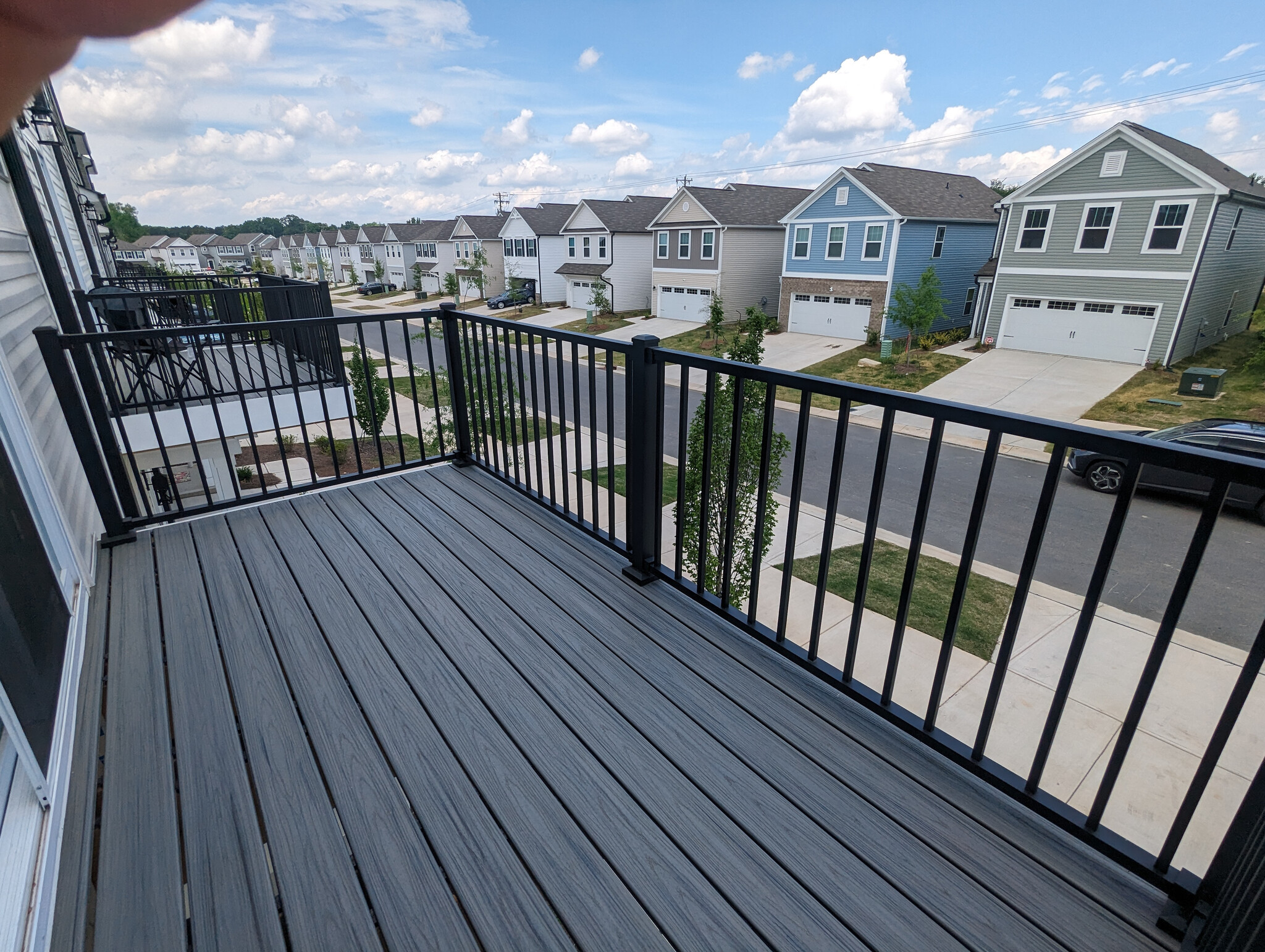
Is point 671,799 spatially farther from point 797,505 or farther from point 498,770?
point 797,505

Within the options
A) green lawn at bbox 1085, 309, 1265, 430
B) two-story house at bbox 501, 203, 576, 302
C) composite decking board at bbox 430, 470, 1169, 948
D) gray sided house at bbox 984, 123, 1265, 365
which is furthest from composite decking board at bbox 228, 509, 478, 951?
two-story house at bbox 501, 203, 576, 302

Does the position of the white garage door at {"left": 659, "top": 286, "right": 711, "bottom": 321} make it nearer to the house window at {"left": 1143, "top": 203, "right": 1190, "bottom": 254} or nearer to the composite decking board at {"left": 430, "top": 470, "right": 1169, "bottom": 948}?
the house window at {"left": 1143, "top": 203, "right": 1190, "bottom": 254}

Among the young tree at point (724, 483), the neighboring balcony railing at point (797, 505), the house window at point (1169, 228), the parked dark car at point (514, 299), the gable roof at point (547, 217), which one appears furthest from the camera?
the parked dark car at point (514, 299)

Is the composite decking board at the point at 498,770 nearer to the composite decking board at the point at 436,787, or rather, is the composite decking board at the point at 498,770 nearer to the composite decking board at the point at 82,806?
the composite decking board at the point at 436,787

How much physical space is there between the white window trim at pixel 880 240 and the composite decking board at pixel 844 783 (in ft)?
58.4

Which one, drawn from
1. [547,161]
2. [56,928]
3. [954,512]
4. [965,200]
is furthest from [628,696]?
[547,161]

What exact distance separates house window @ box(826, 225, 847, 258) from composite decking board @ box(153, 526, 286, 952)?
19197 mm

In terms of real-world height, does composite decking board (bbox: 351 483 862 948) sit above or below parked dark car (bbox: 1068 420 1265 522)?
above

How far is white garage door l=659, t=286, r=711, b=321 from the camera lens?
22.1m

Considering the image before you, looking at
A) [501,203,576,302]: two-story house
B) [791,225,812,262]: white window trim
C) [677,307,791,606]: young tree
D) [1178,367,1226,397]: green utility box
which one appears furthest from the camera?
[501,203,576,302]: two-story house

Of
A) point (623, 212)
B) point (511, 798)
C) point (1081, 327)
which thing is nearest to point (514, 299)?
point (623, 212)

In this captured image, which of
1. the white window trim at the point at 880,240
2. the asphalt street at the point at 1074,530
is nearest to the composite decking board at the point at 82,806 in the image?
the asphalt street at the point at 1074,530

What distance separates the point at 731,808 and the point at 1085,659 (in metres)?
5.09

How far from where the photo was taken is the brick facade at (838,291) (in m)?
17.5
